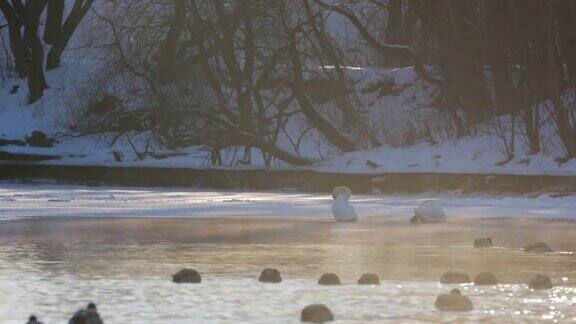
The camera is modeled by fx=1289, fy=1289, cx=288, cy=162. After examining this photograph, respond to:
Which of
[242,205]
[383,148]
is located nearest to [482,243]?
[242,205]

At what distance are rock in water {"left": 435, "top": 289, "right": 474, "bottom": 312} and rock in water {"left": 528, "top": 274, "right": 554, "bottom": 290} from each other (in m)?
1.02

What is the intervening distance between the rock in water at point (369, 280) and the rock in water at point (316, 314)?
177cm

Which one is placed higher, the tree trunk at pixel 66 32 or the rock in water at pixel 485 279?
the tree trunk at pixel 66 32

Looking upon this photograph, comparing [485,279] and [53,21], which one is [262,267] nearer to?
[485,279]

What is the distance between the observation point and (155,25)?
26688mm

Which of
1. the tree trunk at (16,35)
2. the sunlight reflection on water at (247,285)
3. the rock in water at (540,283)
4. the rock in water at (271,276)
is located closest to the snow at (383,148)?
the tree trunk at (16,35)

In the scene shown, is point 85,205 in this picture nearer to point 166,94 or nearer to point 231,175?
point 231,175

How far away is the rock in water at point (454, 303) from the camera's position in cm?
861

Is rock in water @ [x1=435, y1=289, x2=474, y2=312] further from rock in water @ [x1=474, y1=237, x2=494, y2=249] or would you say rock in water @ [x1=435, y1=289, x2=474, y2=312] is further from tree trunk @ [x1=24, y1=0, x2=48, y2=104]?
tree trunk @ [x1=24, y1=0, x2=48, y2=104]

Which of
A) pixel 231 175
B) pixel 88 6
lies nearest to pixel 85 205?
pixel 231 175

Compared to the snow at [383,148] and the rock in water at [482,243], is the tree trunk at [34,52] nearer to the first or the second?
the snow at [383,148]

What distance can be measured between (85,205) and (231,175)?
17.6 ft

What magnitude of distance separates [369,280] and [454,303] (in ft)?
4.52

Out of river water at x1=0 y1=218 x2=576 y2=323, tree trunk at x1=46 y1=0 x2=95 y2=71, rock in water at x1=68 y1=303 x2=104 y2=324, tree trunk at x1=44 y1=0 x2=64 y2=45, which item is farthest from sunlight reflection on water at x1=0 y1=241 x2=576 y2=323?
tree trunk at x1=44 y1=0 x2=64 y2=45
